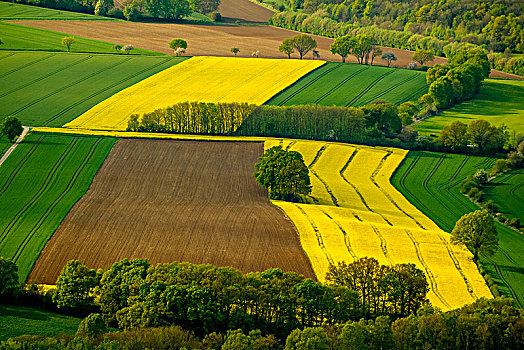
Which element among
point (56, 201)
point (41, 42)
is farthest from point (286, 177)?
point (41, 42)

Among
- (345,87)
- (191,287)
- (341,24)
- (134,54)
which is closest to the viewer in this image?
(191,287)

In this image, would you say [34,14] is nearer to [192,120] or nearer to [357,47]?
[357,47]

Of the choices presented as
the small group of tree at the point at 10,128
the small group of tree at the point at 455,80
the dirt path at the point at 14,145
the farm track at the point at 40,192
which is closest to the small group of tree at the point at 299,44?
the small group of tree at the point at 455,80

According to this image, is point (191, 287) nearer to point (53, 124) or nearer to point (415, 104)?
point (53, 124)

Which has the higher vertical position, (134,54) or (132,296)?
Result: (134,54)

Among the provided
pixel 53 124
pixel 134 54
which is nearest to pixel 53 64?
pixel 134 54

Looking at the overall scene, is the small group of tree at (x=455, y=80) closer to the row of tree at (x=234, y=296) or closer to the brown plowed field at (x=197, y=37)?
the brown plowed field at (x=197, y=37)
